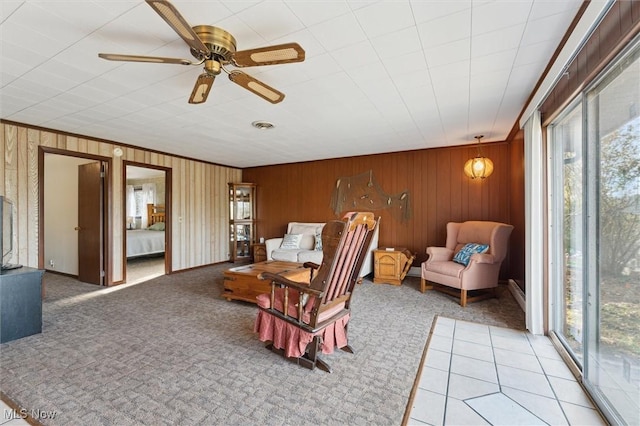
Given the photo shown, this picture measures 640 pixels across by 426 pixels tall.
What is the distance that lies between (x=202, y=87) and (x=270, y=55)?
0.75m

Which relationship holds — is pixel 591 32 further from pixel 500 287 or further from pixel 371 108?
pixel 500 287

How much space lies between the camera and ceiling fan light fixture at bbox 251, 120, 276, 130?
357 cm

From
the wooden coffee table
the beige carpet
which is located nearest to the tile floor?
the beige carpet

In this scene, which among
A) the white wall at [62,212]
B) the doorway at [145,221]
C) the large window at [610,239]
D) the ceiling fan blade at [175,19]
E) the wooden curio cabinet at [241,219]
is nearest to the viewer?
the ceiling fan blade at [175,19]

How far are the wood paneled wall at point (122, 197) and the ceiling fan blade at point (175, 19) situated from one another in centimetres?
378

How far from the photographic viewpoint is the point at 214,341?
2.55 metres

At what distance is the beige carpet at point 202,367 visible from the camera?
1.67 meters

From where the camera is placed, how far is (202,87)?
2.08 m

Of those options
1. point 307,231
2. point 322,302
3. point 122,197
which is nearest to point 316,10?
point 322,302

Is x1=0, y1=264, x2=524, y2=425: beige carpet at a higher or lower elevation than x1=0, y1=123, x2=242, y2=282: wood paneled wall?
lower

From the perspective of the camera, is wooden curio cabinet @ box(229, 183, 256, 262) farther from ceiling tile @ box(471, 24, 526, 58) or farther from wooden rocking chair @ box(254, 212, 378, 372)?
ceiling tile @ box(471, 24, 526, 58)

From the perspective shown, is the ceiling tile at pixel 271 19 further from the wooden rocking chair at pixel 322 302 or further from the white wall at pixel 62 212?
the white wall at pixel 62 212

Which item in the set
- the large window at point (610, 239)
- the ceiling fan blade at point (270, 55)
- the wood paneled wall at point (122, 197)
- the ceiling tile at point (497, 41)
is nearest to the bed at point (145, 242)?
the wood paneled wall at point (122, 197)

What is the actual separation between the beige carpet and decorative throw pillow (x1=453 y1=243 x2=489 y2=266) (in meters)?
0.58
